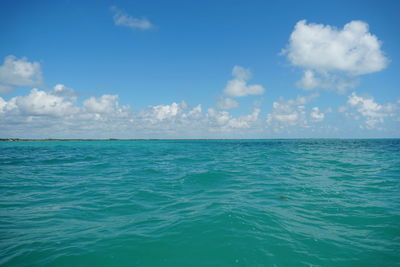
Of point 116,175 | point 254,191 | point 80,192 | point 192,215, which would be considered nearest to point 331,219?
point 254,191

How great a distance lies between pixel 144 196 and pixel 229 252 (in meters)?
7.51

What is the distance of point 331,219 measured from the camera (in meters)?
9.23

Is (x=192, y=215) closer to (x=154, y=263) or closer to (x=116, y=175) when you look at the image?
(x=154, y=263)

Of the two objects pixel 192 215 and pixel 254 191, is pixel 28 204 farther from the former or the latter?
pixel 254 191

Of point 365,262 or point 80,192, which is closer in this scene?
point 365,262

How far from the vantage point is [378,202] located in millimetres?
11305

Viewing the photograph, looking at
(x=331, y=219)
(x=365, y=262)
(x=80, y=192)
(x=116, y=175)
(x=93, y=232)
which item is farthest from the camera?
(x=116, y=175)

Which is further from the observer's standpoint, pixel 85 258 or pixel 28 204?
pixel 28 204

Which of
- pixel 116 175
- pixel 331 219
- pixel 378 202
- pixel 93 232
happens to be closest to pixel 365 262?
pixel 331 219

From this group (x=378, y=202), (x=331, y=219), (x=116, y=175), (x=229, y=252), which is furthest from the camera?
(x=116, y=175)

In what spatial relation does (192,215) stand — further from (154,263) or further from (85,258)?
(85,258)

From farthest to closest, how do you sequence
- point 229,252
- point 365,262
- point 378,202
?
point 378,202
point 229,252
point 365,262

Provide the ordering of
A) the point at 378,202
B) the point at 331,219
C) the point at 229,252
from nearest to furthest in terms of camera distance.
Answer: the point at 229,252 → the point at 331,219 → the point at 378,202

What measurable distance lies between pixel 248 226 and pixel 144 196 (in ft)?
22.7
